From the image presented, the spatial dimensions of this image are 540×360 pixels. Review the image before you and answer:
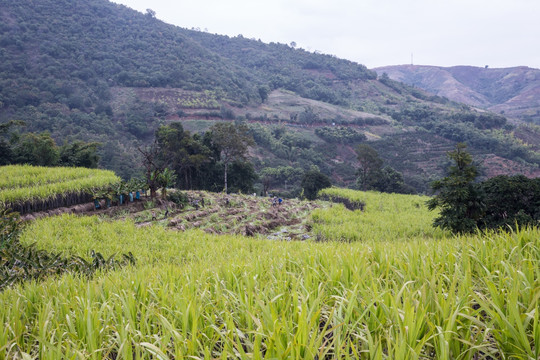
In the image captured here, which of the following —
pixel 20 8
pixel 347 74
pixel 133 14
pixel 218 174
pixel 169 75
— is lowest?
pixel 218 174

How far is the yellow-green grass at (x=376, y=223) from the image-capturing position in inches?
385

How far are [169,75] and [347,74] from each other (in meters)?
53.1

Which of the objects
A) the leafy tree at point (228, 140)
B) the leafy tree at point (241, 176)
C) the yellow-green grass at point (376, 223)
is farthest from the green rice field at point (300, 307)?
the leafy tree at point (241, 176)

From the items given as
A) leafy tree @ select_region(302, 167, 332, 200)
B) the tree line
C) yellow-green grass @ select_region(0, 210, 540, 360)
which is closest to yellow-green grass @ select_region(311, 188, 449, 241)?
leafy tree @ select_region(302, 167, 332, 200)

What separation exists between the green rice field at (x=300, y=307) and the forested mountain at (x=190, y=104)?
79.6 ft

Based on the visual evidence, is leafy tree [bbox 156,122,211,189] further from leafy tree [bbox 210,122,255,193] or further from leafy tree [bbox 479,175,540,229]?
leafy tree [bbox 479,175,540,229]

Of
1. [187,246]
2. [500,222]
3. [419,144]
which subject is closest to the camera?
[187,246]

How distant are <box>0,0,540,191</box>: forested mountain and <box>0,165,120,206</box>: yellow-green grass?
1367 centimetres

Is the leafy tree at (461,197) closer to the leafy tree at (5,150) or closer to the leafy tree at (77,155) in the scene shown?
the leafy tree at (77,155)

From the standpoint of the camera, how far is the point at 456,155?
28.6ft

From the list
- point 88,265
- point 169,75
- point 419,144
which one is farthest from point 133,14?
point 88,265

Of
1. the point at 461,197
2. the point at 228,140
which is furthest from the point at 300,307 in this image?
the point at 228,140

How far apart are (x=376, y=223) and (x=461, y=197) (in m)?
4.01

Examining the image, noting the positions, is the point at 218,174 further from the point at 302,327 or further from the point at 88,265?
the point at 302,327
